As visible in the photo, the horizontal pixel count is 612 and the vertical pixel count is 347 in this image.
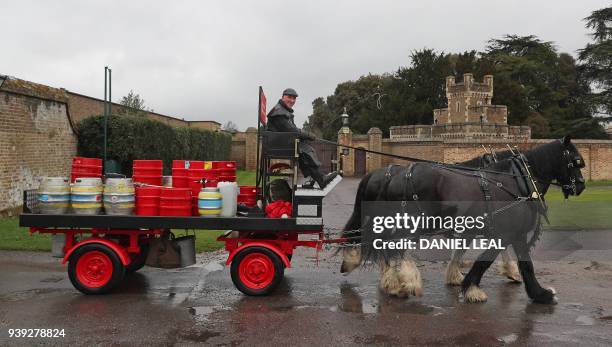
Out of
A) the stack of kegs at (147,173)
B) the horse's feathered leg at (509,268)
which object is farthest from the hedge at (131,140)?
the horse's feathered leg at (509,268)

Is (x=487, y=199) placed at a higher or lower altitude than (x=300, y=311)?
higher

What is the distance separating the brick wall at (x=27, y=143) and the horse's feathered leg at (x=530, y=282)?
10934mm

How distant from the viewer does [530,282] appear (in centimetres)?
607

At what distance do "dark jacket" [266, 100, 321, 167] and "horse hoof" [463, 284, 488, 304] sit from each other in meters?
2.33

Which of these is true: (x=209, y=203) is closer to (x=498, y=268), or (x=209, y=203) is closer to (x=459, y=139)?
(x=498, y=268)

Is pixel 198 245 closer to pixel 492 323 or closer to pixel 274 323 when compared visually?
pixel 274 323

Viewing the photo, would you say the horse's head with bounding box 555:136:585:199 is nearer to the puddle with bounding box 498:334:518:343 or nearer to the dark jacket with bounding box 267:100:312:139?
the puddle with bounding box 498:334:518:343

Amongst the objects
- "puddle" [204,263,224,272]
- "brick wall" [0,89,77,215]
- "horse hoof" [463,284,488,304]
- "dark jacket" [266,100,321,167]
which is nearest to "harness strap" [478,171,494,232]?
"horse hoof" [463,284,488,304]

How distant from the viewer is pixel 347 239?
6.76 m

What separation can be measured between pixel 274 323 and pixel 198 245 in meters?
4.78

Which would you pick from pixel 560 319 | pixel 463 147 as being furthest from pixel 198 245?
pixel 463 147

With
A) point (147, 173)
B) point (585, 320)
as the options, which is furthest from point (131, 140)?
point (585, 320)

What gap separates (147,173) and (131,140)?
1134 centimetres

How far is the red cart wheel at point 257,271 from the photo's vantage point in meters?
6.23
